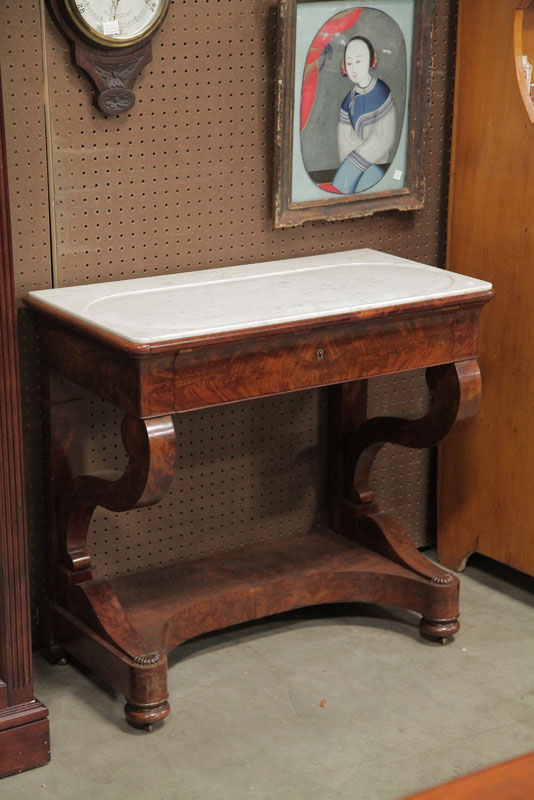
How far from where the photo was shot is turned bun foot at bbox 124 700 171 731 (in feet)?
9.85

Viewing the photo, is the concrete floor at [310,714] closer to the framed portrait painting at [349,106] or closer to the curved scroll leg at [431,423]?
the curved scroll leg at [431,423]

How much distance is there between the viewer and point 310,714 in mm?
3098

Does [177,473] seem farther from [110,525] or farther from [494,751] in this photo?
[494,751]

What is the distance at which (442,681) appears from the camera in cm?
328

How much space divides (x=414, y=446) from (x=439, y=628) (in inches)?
20.8

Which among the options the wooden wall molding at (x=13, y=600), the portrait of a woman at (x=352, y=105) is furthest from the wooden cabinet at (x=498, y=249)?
the wooden wall molding at (x=13, y=600)

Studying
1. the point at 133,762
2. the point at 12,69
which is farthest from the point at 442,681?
the point at 12,69

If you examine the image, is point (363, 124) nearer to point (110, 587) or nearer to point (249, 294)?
point (249, 294)

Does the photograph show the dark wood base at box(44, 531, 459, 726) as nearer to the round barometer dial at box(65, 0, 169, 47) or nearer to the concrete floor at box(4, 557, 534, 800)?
the concrete floor at box(4, 557, 534, 800)

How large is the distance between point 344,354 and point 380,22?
1.08 metres

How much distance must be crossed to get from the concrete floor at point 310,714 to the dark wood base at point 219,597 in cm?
10

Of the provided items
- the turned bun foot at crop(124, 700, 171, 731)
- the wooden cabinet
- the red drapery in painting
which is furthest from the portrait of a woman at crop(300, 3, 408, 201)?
the turned bun foot at crop(124, 700, 171, 731)

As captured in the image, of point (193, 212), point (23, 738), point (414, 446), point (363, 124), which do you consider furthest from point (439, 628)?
point (363, 124)

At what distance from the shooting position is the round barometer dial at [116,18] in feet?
9.77
